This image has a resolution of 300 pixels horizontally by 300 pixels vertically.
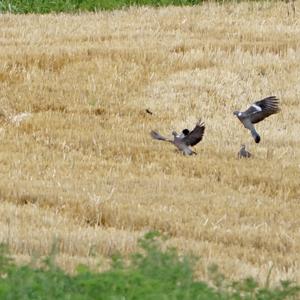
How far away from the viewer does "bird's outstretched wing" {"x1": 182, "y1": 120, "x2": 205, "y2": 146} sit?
39.5ft

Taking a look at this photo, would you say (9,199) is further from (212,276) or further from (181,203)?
(212,276)

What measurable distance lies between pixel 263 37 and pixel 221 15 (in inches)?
71.5

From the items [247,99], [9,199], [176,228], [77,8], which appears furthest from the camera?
[77,8]

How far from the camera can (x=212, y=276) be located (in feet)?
23.1

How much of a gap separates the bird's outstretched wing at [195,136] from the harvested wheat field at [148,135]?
0.19 metres

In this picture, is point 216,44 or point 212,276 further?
point 216,44

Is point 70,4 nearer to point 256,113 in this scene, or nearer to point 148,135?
point 148,135

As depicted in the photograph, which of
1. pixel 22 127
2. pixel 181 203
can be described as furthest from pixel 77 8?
pixel 181 203

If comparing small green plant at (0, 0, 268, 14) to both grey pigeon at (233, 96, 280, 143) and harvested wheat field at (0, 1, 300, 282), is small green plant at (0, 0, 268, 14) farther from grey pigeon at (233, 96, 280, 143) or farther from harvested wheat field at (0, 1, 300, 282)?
grey pigeon at (233, 96, 280, 143)

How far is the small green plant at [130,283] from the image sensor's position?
576 cm

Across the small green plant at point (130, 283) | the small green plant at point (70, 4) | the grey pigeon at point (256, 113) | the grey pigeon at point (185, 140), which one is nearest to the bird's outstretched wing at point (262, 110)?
the grey pigeon at point (256, 113)

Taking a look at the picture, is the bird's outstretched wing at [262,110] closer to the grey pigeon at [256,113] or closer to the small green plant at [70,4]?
the grey pigeon at [256,113]

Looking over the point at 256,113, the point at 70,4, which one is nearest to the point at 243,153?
the point at 256,113

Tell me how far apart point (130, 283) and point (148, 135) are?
7.75m
